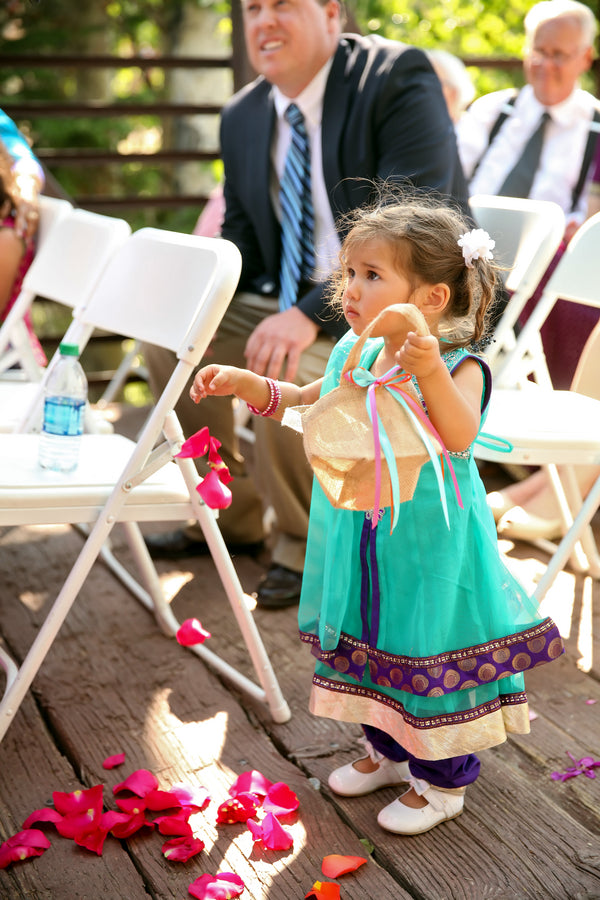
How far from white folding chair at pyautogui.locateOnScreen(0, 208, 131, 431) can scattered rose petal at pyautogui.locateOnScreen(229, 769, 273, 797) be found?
3.69 ft

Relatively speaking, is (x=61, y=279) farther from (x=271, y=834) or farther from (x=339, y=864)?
(x=339, y=864)

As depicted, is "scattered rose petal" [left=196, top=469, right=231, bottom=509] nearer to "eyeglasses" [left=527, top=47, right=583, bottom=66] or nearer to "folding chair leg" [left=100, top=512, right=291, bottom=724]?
"folding chair leg" [left=100, top=512, right=291, bottom=724]

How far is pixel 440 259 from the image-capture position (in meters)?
1.67

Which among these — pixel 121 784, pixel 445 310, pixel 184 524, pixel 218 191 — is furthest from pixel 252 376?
pixel 218 191

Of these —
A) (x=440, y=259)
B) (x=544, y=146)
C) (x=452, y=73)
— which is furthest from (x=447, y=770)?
(x=452, y=73)

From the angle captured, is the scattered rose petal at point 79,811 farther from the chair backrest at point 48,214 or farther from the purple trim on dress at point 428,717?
the chair backrest at point 48,214

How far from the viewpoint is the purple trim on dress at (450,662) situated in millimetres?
1731

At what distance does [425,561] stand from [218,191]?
360 centimetres

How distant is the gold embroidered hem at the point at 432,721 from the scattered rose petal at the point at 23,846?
0.57 metres

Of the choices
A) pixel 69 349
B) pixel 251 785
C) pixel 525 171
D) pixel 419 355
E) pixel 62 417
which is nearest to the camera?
pixel 419 355

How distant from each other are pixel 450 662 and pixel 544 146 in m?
2.97

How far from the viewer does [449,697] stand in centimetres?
176

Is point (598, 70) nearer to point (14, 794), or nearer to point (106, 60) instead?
point (106, 60)

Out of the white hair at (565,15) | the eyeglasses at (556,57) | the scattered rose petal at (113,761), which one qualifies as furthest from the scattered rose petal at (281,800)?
the white hair at (565,15)
